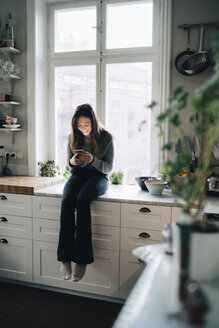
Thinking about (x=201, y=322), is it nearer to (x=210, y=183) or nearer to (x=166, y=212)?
(x=166, y=212)

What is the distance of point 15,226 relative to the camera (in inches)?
112

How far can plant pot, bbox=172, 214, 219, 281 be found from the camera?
2.94 feet

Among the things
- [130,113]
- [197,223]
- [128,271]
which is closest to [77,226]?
[128,271]

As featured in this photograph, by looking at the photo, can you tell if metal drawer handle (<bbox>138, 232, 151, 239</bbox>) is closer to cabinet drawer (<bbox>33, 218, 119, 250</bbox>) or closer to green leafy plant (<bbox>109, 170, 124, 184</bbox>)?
cabinet drawer (<bbox>33, 218, 119, 250</bbox>)

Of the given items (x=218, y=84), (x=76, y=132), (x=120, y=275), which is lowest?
(x=120, y=275)

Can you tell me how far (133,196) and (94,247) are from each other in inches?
19.9

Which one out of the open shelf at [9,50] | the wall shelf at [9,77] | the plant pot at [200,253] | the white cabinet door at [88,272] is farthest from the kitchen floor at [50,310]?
the open shelf at [9,50]

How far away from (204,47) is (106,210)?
1.64 metres

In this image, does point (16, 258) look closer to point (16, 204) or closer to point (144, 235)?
point (16, 204)

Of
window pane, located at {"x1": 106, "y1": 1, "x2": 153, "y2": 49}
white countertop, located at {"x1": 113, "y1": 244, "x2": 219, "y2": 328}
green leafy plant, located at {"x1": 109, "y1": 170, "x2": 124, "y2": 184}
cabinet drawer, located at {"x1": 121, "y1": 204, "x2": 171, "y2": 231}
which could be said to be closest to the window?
window pane, located at {"x1": 106, "y1": 1, "x2": 153, "y2": 49}

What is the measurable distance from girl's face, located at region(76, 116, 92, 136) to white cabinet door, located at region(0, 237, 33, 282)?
104 centimetres

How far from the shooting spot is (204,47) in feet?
9.44

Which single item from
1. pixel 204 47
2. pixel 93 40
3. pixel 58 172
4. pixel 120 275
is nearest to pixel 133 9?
pixel 93 40

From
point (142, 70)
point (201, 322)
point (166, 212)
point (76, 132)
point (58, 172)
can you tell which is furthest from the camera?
point (58, 172)
